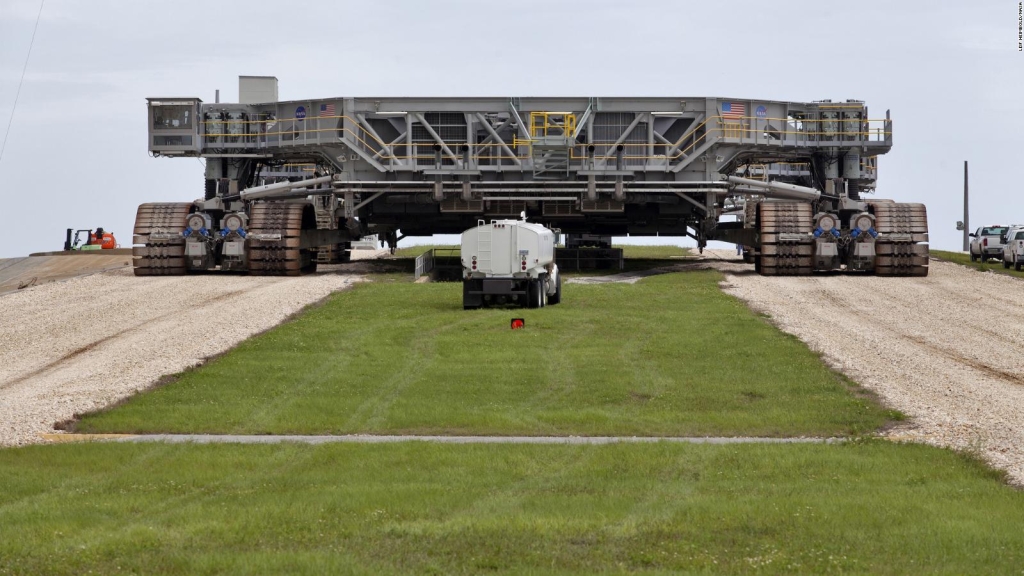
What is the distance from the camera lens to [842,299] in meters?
37.0

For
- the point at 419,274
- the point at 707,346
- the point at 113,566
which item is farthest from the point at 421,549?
the point at 419,274

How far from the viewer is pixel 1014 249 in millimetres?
51625

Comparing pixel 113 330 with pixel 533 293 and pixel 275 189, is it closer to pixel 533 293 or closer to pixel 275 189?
pixel 533 293

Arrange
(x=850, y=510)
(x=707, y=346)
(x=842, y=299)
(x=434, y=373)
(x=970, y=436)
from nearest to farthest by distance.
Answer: (x=850, y=510)
(x=970, y=436)
(x=434, y=373)
(x=707, y=346)
(x=842, y=299)

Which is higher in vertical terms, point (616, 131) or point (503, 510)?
point (616, 131)

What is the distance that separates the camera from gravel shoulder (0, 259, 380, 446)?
2062 centimetres

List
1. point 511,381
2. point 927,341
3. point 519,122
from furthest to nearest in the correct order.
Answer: point 519,122
point 927,341
point 511,381

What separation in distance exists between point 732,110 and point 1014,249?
1469 cm

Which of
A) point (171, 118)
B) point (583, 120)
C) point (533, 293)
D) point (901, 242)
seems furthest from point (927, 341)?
point (171, 118)

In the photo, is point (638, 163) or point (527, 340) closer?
point (527, 340)

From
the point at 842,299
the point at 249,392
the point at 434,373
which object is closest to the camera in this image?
the point at 249,392

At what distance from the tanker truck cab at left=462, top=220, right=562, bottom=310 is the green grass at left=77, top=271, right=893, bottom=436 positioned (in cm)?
74

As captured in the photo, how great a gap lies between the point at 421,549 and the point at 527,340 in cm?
1653

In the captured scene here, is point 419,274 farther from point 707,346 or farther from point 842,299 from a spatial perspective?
point 707,346
